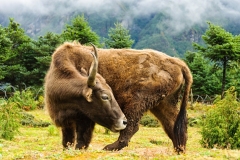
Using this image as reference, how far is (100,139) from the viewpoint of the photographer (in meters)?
14.6

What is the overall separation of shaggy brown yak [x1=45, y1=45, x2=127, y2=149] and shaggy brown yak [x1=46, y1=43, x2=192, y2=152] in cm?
9

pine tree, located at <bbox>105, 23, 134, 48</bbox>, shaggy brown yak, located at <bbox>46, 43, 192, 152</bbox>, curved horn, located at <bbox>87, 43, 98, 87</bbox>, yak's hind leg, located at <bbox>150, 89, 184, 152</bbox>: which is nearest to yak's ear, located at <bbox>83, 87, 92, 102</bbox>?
curved horn, located at <bbox>87, 43, 98, 87</bbox>

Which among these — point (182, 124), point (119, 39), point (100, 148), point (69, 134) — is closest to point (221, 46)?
point (119, 39)

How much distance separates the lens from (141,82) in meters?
8.34

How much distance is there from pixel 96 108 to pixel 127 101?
0.97 meters

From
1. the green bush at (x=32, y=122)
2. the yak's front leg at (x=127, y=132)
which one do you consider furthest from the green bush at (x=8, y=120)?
the yak's front leg at (x=127, y=132)

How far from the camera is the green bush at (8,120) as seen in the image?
13.2 metres

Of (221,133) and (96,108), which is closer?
(96,108)

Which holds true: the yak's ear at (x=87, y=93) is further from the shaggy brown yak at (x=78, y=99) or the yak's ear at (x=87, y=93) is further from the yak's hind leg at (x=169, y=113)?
the yak's hind leg at (x=169, y=113)

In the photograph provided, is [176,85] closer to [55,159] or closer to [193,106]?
[55,159]

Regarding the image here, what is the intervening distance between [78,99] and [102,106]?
559 millimetres

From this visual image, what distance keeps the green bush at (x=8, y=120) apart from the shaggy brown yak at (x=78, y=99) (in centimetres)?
547

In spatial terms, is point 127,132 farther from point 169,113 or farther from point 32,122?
point 32,122

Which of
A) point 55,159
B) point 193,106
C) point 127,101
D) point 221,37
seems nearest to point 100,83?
point 127,101
